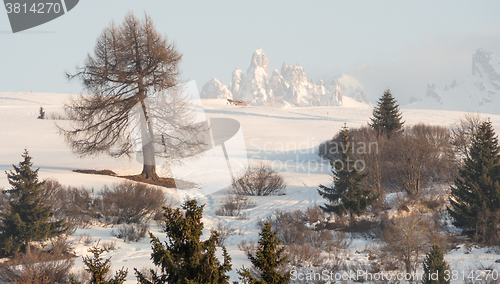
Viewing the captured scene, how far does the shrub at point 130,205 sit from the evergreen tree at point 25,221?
2.76m

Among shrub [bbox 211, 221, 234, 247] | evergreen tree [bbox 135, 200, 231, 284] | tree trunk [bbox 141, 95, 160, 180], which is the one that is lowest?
shrub [bbox 211, 221, 234, 247]

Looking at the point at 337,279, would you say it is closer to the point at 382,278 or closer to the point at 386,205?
the point at 382,278

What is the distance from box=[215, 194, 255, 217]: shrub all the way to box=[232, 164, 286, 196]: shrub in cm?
120

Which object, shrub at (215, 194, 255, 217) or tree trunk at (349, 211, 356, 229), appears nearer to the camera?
tree trunk at (349, 211, 356, 229)

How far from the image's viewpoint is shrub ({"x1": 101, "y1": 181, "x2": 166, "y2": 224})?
1311cm

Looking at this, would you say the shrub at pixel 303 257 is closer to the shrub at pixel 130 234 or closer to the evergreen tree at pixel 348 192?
the evergreen tree at pixel 348 192

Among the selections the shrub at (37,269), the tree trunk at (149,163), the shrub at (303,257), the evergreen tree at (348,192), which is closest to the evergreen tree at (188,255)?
the shrub at (37,269)

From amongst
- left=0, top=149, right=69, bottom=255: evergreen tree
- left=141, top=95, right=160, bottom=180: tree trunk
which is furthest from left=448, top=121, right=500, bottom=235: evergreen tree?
left=0, top=149, right=69, bottom=255: evergreen tree

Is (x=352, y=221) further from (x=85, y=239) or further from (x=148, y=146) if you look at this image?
(x=85, y=239)

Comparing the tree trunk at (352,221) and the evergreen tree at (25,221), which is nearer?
the evergreen tree at (25,221)

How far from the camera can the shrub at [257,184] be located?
65.7ft


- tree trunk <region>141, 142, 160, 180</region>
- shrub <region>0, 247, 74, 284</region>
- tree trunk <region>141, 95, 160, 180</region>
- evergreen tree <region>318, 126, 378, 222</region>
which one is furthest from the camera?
tree trunk <region>141, 142, 160, 180</region>

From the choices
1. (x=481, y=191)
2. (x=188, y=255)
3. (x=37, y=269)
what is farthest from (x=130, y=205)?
(x=481, y=191)

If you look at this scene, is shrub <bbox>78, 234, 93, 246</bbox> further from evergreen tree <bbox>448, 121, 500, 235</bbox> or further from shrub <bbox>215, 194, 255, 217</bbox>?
evergreen tree <bbox>448, 121, 500, 235</bbox>
